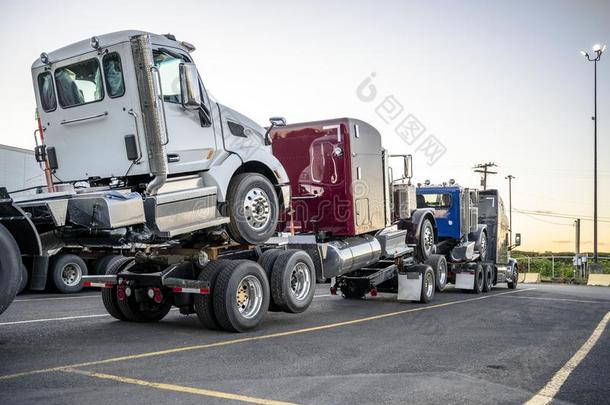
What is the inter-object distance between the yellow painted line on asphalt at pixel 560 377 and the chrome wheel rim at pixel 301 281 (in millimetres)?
4181

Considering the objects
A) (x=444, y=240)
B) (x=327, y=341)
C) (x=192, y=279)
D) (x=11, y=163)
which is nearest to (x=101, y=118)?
(x=192, y=279)

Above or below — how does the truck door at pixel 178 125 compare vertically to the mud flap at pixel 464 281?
above

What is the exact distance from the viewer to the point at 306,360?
6641 millimetres

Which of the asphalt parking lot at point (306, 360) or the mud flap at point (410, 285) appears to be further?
the mud flap at point (410, 285)

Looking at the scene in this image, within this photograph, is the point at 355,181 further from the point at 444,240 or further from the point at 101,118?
the point at 444,240

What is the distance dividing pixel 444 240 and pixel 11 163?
43.4ft

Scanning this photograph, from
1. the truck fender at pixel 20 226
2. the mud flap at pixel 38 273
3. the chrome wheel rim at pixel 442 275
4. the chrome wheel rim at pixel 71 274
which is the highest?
the truck fender at pixel 20 226

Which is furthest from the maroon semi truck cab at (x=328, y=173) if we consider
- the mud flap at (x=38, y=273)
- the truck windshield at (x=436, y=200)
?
the truck windshield at (x=436, y=200)

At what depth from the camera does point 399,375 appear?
234 inches

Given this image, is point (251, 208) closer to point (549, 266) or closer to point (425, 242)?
point (425, 242)

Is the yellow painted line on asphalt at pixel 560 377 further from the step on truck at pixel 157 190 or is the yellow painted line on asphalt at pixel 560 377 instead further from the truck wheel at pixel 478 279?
the truck wheel at pixel 478 279

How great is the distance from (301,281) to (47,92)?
4795mm

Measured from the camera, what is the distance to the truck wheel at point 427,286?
571 inches

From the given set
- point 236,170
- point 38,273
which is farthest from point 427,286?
point 38,273
